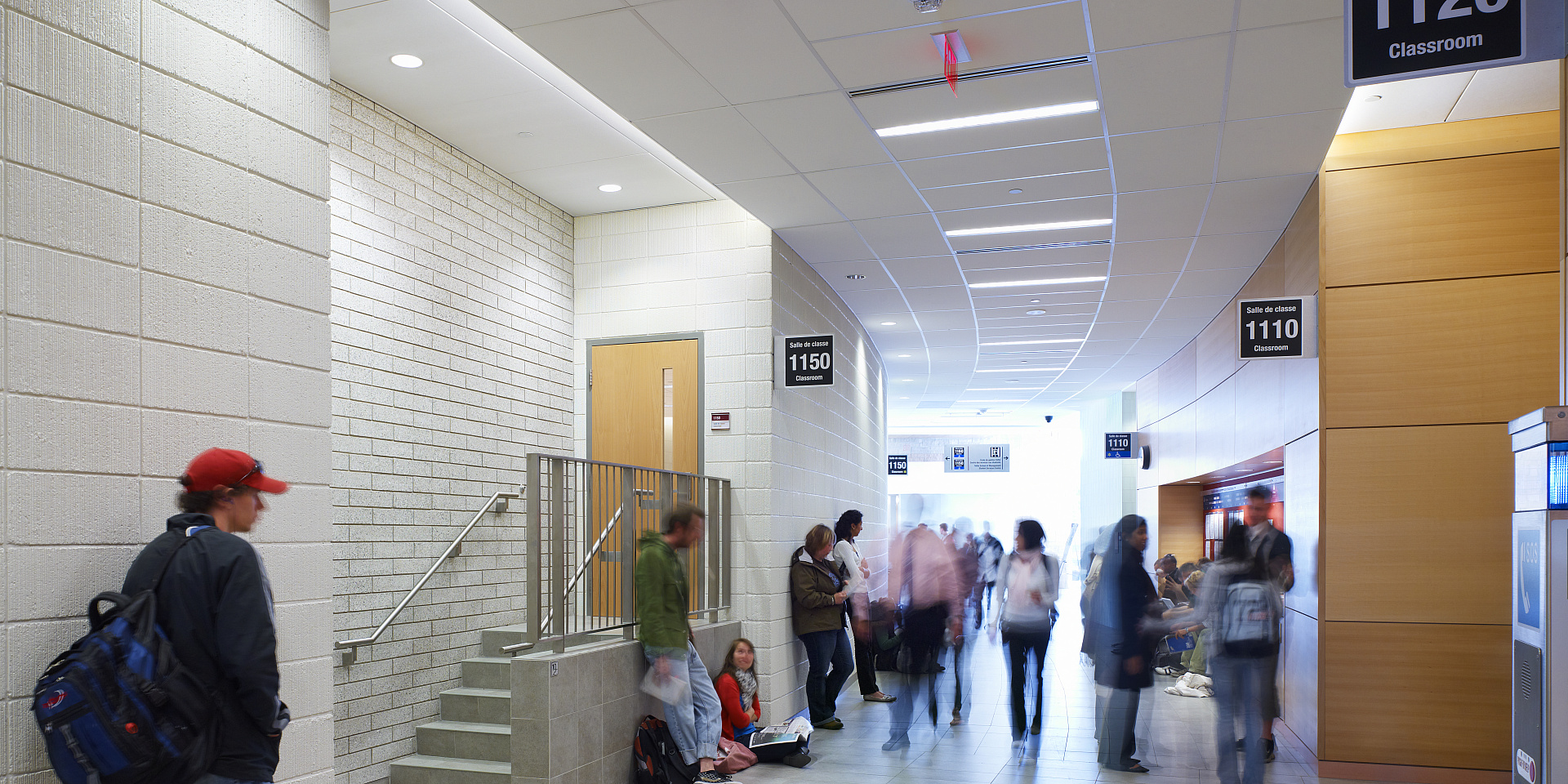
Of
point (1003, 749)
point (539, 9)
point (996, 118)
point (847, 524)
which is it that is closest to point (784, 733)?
point (1003, 749)

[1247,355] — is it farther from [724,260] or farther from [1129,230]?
[724,260]

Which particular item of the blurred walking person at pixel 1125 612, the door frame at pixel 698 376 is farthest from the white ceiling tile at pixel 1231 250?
the door frame at pixel 698 376

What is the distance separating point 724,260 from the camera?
775 centimetres

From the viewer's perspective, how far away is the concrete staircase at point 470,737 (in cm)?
559

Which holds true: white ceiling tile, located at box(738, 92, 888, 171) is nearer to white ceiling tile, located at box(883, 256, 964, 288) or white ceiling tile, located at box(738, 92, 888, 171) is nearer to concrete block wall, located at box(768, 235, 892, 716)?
concrete block wall, located at box(768, 235, 892, 716)

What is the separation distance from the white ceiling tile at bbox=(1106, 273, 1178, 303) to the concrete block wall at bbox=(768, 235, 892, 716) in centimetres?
264

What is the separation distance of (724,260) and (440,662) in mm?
3458

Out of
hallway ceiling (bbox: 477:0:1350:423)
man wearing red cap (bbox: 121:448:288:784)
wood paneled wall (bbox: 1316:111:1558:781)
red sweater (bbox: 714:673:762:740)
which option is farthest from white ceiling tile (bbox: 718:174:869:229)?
man wearing red cap (bbox: 121:448:288:784)

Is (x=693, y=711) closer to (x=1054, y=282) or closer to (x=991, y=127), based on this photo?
(x=991, y=127)

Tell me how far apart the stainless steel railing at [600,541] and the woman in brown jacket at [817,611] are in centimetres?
60

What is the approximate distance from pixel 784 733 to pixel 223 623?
15.5 feet

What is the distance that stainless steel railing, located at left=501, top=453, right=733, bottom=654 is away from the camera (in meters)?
5.11

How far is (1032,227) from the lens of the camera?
7758 mm

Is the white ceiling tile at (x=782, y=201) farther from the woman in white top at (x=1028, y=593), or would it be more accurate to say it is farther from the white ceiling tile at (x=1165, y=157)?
the woman in white top at (x=1028, y=593)
